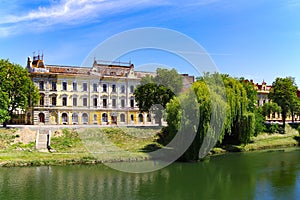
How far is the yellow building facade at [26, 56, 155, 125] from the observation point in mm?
53125

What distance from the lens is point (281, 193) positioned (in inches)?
904

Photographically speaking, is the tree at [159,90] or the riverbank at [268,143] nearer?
the riverbank at [268,143]

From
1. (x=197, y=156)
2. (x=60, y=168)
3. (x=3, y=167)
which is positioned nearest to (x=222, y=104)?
(x=197, y=156)

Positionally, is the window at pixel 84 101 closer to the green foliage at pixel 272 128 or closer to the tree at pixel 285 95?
the green foliage at pixel 272 128

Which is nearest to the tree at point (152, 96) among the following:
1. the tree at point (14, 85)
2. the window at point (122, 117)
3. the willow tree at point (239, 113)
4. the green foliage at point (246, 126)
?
the window at point (122, 117)

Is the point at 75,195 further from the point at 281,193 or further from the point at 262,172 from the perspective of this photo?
the point at 262,172

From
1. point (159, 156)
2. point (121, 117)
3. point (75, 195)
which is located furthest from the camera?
point (121, 117)

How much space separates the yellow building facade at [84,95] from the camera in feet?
174

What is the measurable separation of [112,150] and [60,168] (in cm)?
765

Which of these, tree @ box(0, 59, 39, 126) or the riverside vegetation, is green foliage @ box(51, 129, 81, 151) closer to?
the riverside vegetation

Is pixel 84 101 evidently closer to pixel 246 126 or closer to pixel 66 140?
pixel 66 140

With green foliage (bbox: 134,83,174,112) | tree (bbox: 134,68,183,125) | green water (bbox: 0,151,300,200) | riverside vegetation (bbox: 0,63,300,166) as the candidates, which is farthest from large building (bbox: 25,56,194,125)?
green water (bbox: 0,151,300,200)

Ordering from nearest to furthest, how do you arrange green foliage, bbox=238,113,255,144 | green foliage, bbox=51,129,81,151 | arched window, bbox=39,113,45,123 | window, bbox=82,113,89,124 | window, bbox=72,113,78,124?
green foliage, bbox=51,129,81,151, green foliage, bbox=238,113,255,144, arched window, bbox=39,113,45,123, window, bbox=72,113,78,124, window, bbox=82,113,89,124

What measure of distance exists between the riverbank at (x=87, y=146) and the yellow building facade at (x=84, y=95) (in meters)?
11.8
